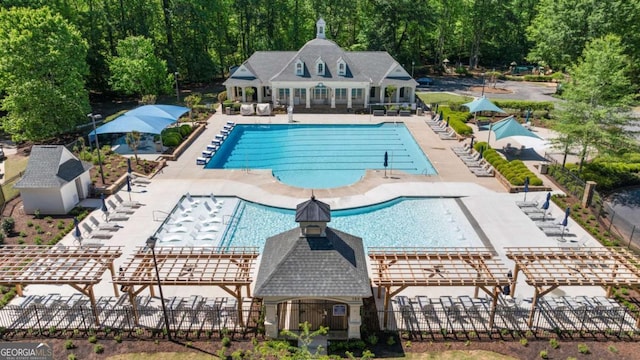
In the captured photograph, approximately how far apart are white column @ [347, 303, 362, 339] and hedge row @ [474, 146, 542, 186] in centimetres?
1918

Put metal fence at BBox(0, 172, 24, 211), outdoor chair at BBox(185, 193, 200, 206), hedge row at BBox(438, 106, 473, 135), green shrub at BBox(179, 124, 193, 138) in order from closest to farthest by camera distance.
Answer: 1. metal fence at BBox(0, 172, 24, 211)
2. outdoor chair at BBox(185, 193, 200, 206)
3. green shrub at BBox(179, 124, 193, 138)
4. hedge row at BBox(438, 106, 473, 135)

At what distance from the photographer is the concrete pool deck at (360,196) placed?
901 inches

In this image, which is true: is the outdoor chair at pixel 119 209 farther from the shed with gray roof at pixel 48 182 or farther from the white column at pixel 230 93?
the white column at pixel 230 93

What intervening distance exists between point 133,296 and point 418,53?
70223mm

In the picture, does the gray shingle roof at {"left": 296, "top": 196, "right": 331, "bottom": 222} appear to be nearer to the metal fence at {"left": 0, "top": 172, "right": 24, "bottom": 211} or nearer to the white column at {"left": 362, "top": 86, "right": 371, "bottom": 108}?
the metal fence at {"left": 0, "top": 172, "right": 24, "bottom": 211}

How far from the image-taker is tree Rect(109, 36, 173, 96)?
48.6 m

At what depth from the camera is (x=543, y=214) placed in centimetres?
2784

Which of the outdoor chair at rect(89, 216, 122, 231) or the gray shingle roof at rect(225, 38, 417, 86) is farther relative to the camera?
the gray shingle roof at rect(225, 38, 417, 86)

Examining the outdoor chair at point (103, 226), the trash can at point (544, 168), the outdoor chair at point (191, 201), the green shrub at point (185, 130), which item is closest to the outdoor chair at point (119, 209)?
the outdoor chair at point (103, 226)

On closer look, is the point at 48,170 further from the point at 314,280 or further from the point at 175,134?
the point at 314,280

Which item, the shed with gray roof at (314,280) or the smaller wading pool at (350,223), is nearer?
the shed with gray roof at (314,280)

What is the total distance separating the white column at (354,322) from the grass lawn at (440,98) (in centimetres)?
4226

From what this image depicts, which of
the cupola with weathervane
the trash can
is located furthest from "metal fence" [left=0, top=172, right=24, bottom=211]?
the trash can

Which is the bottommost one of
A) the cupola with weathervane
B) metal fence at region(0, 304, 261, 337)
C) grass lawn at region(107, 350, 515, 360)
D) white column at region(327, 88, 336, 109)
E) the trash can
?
grass lawn at region(107, 350, 515, 360)
